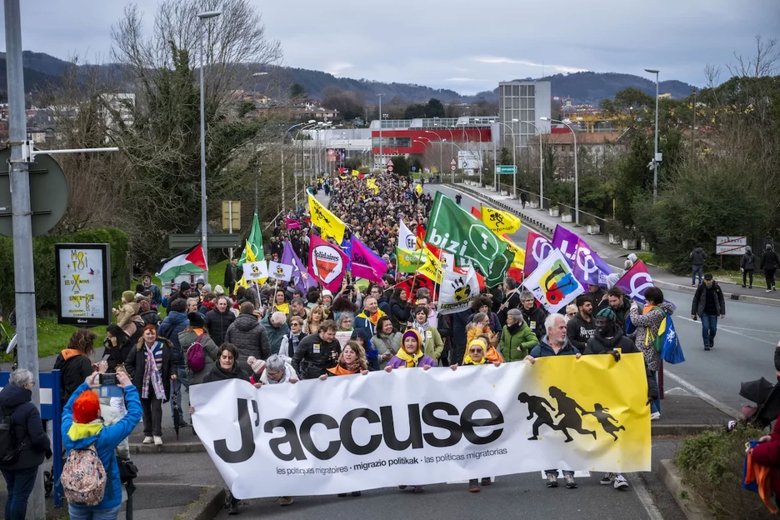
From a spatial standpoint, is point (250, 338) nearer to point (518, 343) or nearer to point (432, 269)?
point (518, 343)

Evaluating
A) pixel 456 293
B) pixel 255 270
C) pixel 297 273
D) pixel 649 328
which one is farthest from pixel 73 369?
pixel 297 273

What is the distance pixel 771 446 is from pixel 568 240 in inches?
429

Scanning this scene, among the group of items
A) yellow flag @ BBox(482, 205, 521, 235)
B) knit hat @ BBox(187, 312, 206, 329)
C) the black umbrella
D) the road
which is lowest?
the road

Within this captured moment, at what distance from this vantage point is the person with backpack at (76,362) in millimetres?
11008

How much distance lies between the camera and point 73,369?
36.4 ft

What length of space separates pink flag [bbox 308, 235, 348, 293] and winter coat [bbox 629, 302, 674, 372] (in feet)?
28.3

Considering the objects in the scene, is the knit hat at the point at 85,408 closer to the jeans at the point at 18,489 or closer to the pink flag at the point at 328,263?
the jeans at the point at 18,489

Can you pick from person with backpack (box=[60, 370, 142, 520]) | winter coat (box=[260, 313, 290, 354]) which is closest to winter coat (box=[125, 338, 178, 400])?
→ winter coat (box=[260, 313, 290, 354])

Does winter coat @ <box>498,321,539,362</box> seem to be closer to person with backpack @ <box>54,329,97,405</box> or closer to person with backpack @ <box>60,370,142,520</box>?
person with backpack @ <box>54,329,97,405</box>

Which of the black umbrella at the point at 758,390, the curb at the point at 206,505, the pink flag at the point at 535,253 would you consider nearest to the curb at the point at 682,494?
the black umbrella at the point at 758,390

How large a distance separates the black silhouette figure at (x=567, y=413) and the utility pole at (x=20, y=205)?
439cm

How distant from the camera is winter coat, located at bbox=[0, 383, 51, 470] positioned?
8570 millimetres

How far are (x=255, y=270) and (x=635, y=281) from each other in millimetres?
9275

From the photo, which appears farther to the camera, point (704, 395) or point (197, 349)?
point (704, 395)
